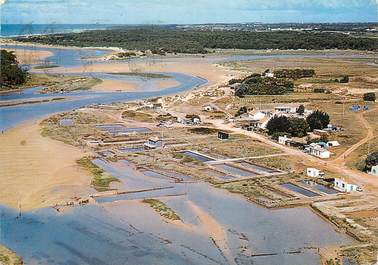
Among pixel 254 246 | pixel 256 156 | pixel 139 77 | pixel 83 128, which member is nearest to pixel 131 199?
pixel 254 246

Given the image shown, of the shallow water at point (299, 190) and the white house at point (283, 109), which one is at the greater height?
the white house at point (283, 109)

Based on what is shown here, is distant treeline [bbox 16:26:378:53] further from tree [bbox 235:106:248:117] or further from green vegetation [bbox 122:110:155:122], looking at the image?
tree [bbox 235:106:248:117]

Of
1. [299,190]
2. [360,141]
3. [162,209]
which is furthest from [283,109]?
[162,209]

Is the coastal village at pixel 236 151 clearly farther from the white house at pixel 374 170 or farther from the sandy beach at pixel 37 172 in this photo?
the sandy beach at pixel 37 172

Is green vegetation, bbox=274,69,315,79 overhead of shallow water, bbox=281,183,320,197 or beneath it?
overhead

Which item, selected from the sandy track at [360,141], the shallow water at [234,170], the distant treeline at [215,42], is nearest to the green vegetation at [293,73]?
the sandy track at [360,141]

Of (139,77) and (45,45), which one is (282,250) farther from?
(45,45)

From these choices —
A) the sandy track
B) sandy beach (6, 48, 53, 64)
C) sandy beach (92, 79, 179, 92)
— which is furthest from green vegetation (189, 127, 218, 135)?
sandy beach (6, 48, 53, 64)
